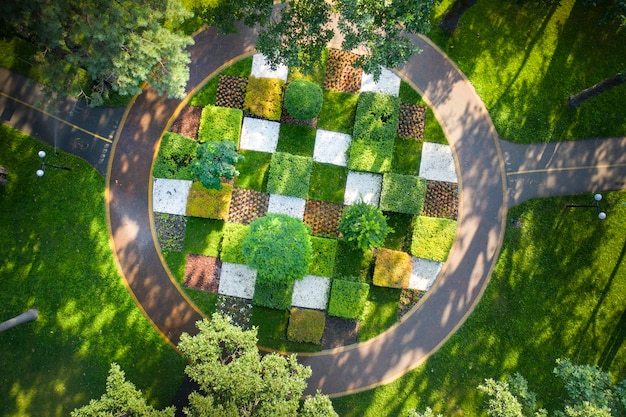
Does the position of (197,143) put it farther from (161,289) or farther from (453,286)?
(453,286)

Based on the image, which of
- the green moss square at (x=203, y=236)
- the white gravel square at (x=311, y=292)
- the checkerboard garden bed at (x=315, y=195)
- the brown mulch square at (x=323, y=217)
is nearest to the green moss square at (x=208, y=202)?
the checkerboard garden bed at (x=315, y=195)

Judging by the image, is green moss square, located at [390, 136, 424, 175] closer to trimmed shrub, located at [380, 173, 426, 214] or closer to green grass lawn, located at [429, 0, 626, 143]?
trimmed shrub, located at [380, 173, 426, 214]

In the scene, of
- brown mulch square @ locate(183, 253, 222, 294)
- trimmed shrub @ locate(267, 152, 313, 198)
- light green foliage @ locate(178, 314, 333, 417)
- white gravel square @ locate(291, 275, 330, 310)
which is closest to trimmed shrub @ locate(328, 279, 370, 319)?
white gravel square @ locate(291, 275, 330, 310)

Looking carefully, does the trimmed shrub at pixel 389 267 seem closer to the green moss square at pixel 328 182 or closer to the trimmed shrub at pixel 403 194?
the trimmed shrub at pixel 403 194

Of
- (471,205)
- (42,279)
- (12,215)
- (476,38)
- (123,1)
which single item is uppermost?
(476,38)

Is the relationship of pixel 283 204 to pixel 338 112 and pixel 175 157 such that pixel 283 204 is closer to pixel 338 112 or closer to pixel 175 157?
pixel 338 112

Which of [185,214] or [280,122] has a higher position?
[280,122]

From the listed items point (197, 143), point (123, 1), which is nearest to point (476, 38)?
point (197, 143)
